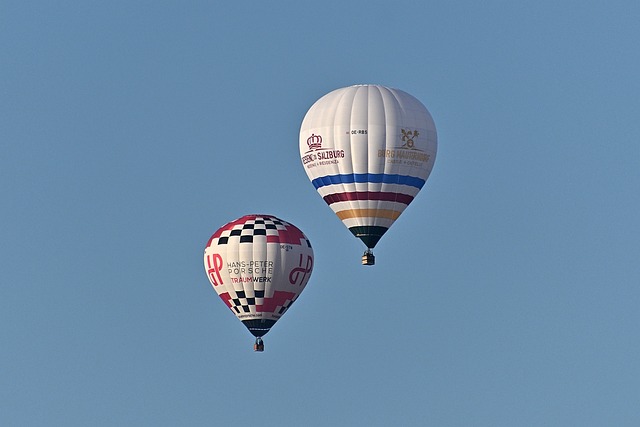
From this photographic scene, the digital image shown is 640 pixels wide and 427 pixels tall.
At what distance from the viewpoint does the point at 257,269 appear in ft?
318

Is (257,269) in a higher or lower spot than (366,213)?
lower

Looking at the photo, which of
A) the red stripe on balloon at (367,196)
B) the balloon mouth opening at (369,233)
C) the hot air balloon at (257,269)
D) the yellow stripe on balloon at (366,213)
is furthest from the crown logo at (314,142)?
the hot air balloon at (257,269)

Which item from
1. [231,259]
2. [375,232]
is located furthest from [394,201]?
[231,259]

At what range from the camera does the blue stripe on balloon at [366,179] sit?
3664 inches

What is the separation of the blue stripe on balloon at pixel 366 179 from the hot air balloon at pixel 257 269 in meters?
4.57

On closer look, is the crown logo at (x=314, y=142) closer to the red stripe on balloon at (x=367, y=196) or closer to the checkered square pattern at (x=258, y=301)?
the red stripe on balloon at (x=367, y=196)

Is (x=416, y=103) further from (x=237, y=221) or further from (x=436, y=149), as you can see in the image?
(x=237, y=221)

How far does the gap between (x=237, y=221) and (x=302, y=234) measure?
2628 mm

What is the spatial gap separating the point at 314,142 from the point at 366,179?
2.47 meters

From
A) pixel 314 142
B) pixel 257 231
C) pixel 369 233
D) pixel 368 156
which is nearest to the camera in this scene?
pixel 368 156

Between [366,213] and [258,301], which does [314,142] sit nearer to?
[366,213]

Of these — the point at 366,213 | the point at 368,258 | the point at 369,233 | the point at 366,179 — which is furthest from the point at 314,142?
the point at 368,258

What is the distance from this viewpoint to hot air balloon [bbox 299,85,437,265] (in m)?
93.0

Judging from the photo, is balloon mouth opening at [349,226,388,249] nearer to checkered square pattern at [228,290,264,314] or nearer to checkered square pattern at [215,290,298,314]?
checkered square pattern at [215,290,298,314]
